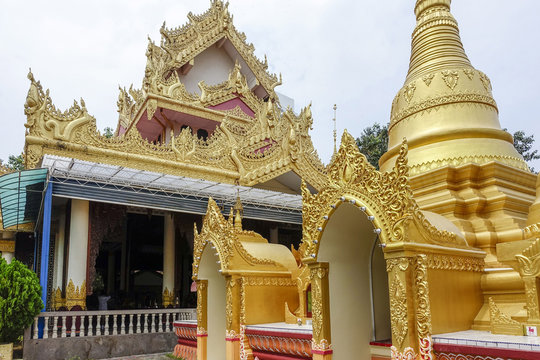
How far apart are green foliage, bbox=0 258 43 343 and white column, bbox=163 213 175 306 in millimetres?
4501

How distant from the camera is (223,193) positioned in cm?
1434

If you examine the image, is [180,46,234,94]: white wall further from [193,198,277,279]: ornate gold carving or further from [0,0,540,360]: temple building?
[193,198,277,279]: ornate gold carving

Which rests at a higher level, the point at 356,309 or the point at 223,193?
the point at 223,193

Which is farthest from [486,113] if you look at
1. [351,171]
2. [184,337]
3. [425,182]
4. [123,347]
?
[123,347]

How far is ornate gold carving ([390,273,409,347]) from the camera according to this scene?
13.7 ft

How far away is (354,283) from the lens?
224 inches

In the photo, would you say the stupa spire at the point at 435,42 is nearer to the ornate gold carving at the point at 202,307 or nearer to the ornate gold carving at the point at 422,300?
the ornate gold carving at the point at 422,300

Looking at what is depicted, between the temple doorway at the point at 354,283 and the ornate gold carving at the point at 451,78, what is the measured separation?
2885 millimetres

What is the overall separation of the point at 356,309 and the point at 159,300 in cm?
1873

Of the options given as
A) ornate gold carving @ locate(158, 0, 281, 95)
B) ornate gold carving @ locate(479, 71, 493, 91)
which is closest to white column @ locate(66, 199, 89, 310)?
ornate gold carving @ locate(158, 0, 281, 95)

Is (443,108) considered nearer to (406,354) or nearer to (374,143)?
(406,354)

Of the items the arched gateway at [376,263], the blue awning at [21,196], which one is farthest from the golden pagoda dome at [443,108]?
the blue awning at [21,196]

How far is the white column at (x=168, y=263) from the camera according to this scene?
14.3 m

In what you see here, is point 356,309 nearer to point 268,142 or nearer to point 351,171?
point 351,171
